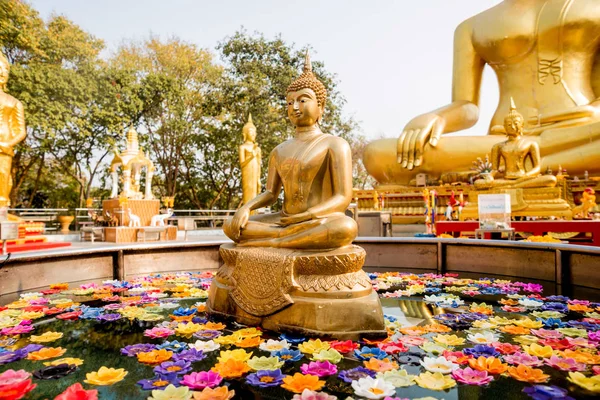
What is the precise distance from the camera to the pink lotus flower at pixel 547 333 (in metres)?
2.52

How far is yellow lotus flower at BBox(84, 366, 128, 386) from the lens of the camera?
1.91 meters

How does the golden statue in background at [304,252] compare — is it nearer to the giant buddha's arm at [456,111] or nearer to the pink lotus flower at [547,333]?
the pink lotus flower at [547,333]

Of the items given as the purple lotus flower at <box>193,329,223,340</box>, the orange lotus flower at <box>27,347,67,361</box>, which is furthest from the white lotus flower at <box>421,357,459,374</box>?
the orange lotus flower at <box>27,347,67,361</box>

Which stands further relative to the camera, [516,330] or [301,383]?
[516,330]

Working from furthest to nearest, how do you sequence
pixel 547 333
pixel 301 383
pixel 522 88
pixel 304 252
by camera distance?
pixel 522 88 → pixel 304 252 → pixel 547 333 → pixel 301 383

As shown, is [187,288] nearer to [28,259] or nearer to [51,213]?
[28,259]

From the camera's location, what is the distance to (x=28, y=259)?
12.6ft

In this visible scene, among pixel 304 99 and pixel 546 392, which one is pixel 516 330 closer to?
pixel 546 392

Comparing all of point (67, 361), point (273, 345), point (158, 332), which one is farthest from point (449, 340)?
point (67, 361)

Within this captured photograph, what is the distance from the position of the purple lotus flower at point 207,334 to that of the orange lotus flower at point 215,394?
0.81m

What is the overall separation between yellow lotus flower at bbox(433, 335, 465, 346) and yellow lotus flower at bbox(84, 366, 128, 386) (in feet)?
5.47

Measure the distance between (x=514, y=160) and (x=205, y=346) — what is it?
816 centimetres

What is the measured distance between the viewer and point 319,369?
2020 millimetres

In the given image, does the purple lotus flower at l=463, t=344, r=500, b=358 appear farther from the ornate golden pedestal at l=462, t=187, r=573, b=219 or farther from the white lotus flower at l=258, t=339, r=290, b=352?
the ornate golden pedestal at l=462, t=187, r=573, b=219
